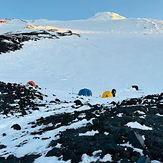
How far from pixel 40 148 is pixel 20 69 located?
30.5 m

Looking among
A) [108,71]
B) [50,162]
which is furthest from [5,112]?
[108,71]

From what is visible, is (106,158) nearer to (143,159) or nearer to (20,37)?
(143,159)

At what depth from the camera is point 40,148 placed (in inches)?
452

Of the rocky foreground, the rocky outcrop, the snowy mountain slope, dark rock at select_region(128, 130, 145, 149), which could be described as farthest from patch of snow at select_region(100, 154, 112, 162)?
the rocky outcrop

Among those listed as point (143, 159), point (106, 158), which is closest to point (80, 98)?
point (106, 158)

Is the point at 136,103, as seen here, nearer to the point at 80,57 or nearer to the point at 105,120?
the point at 105,120

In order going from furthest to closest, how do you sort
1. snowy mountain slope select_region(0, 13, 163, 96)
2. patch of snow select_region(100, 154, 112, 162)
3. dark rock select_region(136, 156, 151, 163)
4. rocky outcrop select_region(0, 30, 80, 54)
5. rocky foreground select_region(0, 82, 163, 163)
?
rocky outcrop select_region(0, 30, 80, 54) → snowy mountain slope select_region(0, 13, 163, 96) → rocky foreground select_region(0, 82, 163, 163) → patch of snow select_region(100, 154, 112, 162) → dark rock select_region(136, 156, 151, 163)

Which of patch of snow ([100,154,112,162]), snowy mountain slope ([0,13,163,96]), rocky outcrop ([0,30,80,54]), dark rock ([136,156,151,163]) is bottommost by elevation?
snowy mountain slope ([0,13,163,96])

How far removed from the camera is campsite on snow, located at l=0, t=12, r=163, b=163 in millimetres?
10555

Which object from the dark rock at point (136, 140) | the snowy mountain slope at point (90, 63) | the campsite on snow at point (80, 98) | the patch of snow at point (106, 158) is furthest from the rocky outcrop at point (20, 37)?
the patch of snow at point (106, 158)

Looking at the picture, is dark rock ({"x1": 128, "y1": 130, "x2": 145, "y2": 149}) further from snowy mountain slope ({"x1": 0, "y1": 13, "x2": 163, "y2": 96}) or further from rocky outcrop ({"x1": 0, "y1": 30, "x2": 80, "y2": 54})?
rocky outcrop ({"x1": 0, "y1": 30, "x2": 80, "y2": 54})

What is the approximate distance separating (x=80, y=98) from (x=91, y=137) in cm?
1449

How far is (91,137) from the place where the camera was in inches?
440

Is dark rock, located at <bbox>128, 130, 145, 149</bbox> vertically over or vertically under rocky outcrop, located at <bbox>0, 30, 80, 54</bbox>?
over
